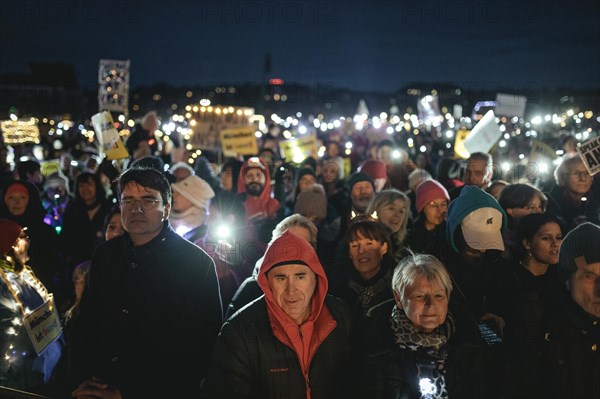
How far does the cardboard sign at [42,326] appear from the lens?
11.4 feet

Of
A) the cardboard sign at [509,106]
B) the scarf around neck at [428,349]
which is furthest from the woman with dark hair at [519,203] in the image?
the cardboard sign at [509,106]

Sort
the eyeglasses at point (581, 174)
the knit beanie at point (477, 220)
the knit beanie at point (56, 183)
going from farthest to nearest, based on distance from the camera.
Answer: the knit beanie at point (56, 183)
the eyeglasses at point (581, 174)
the knit beanie at point (477, 220)

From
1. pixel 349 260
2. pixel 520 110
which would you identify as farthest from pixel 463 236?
pixel 520 110

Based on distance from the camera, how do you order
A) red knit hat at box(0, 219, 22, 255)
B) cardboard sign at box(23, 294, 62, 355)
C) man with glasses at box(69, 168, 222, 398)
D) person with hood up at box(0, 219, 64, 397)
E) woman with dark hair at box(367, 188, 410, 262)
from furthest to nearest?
woman with dark hair at box(367, 188, 410, 262)
red knit hat at box(0, 219, 22, 255)
cardboard sign at box(23, 294, 62, 355)
person with hood up at box(0, 219, 64, 397)
man with glasses at box(69, 168, 222, 398)

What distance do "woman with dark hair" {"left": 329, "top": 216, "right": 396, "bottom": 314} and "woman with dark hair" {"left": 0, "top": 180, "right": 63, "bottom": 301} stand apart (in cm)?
290

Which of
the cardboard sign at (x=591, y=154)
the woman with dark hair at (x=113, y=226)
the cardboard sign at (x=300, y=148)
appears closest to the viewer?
the woman with dark hair at (x=113, y=226)

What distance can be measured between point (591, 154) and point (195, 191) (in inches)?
165

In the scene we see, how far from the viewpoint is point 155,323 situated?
2906mm

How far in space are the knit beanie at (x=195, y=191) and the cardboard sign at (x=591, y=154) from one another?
3.97 metres

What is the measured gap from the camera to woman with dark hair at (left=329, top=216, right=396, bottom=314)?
3.79 metres

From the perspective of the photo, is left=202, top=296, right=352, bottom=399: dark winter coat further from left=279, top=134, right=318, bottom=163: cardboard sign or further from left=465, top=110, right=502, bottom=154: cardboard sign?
left=279, top=134, right=318, bottom=163: cardboard sign

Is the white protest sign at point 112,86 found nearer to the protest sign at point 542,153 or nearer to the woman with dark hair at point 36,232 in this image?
the woman with dark hair at point 36,232

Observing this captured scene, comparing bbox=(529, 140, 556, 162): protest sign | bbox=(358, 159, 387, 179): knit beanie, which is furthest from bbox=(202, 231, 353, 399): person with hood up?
bbox=(529, 140, 556, 162): protest sign

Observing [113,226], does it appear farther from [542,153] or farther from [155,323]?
[542,153]
